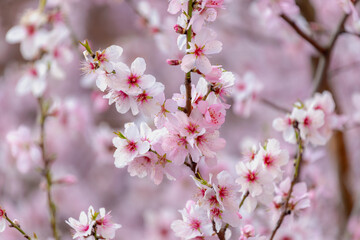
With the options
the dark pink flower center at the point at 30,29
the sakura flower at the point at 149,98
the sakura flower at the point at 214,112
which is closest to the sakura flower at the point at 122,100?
the sakura flower at the point at 149,98

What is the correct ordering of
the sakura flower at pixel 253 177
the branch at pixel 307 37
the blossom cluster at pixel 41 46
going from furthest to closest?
the blossom cluster at pixel 41 46 < the branch at pixel 307 37 < the sakura flower at pixel 253 177

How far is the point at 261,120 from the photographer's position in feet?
11.7

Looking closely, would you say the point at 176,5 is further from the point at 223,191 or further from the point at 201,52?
the point at 223,191

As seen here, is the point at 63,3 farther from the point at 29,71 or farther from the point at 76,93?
the point at 76,93

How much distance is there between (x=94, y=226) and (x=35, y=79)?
101 centimetres

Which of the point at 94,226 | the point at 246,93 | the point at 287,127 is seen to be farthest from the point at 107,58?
the point at 246,93

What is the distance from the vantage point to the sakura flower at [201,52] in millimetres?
732

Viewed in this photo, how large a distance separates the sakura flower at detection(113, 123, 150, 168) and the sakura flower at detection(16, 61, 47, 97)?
0.91 metres

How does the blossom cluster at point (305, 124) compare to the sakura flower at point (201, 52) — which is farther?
the blossom cluster at point (305, 124)

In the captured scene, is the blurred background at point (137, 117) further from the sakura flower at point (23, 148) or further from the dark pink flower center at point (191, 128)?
the dark pink flower center at point (191, 128)

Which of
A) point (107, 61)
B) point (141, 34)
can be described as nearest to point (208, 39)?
point (107, 61)

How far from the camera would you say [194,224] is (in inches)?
31.3

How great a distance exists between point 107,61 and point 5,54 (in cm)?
341

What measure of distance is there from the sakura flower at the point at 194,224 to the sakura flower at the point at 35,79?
965 millimetres
